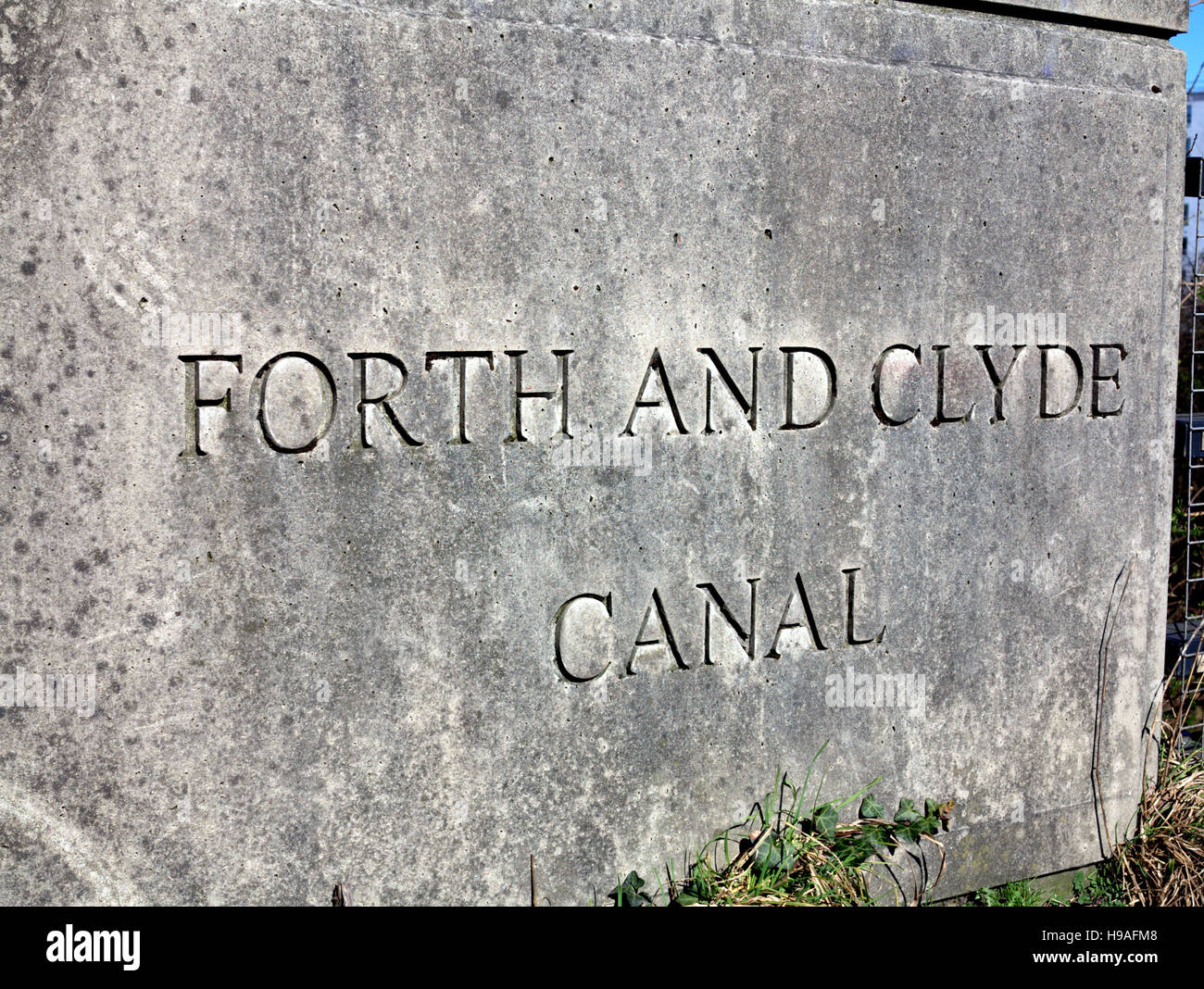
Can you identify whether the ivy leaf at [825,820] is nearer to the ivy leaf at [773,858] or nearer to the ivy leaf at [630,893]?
the ivy leaf at [773,858]

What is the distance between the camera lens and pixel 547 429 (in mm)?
2717

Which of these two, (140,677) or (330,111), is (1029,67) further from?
(140,677)

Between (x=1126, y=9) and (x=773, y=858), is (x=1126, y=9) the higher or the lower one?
the higher one

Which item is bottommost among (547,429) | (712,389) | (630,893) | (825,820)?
(630,893)

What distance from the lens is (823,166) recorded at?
9.66 ft

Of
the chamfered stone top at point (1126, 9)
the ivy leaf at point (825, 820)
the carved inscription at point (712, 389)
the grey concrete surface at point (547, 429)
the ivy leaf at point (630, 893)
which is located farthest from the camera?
the chamfered stone top at point (1126, 9)

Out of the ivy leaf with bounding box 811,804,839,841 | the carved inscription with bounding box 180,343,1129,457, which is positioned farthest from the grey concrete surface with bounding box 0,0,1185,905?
the ivy leaf with bounding box 811,804,839,841

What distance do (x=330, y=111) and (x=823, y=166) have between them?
1.25 m

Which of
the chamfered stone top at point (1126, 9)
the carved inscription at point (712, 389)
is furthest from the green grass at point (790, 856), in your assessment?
the chamfered stone top at point (1126, 9)

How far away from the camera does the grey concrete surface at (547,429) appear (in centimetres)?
237

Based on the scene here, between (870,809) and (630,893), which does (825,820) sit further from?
(630,893)

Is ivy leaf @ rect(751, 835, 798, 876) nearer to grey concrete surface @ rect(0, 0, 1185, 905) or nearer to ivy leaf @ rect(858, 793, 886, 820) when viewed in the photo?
grey concrete surface @ rect(0, 0, 1185, 905)

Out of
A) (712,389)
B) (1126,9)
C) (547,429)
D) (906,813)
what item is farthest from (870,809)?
(1126,9)
